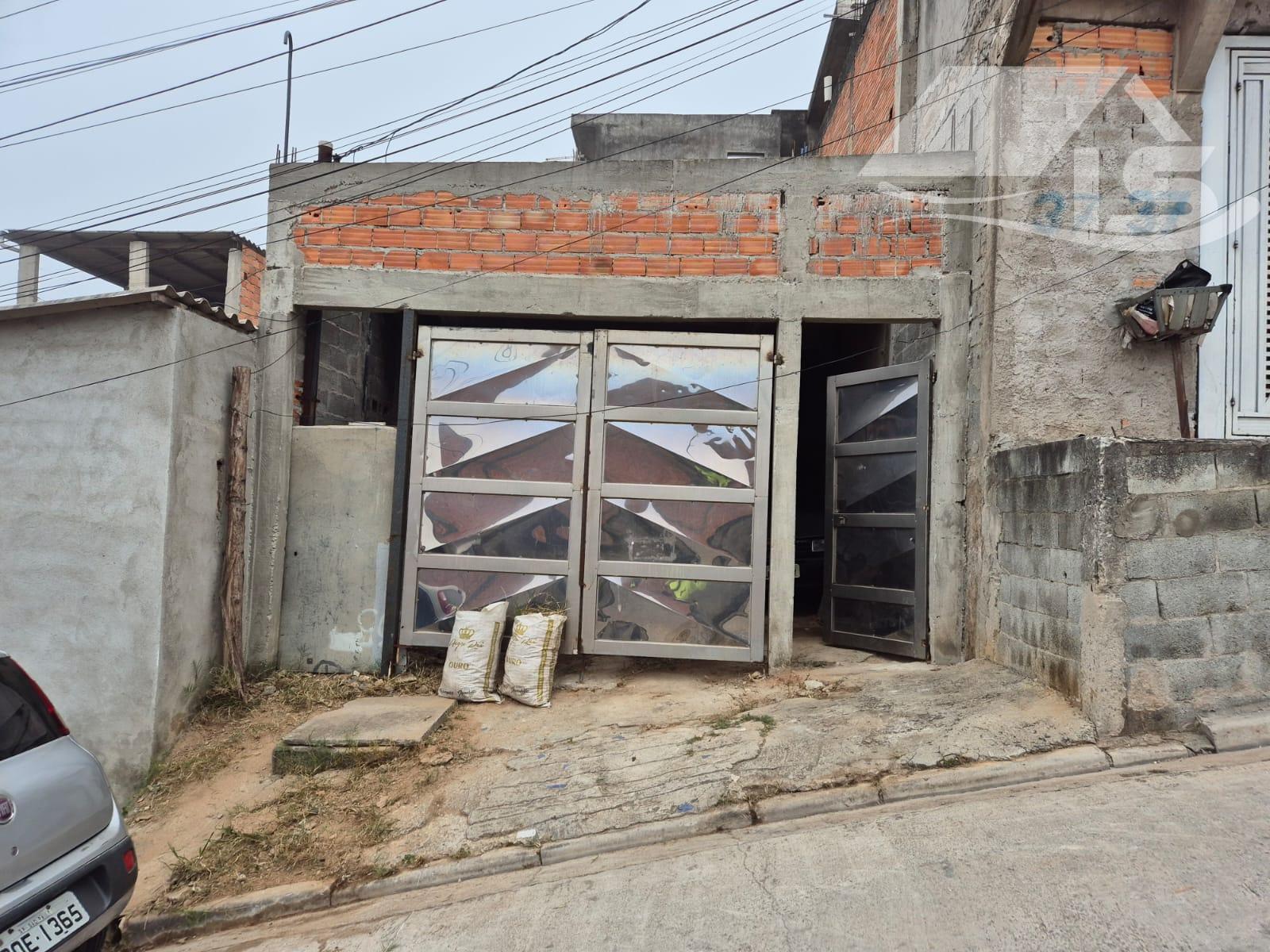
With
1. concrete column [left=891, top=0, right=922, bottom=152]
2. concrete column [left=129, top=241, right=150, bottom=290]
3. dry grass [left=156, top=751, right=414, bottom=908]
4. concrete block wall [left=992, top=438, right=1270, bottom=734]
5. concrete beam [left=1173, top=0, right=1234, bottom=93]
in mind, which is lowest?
dry grass [left=156, top=751, right=414, bottom=908]

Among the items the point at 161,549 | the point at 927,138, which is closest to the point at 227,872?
the point at 161,549

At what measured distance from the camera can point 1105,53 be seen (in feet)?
17.3

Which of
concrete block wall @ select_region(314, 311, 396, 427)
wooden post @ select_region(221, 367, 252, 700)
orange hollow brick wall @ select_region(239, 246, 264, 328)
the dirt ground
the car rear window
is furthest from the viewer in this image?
orange hollow brick wall @ select_region(239, 246, 264, 328)

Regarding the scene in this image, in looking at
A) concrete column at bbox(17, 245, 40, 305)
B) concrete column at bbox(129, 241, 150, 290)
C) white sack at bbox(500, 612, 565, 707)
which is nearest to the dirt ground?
white sack at bbox(500, 612, 565, 707)

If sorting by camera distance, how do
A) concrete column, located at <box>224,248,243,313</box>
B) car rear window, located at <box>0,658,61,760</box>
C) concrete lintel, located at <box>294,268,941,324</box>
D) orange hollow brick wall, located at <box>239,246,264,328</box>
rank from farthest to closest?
orange hollow brick wall, located at <box>239,246,264,328</box>
concrete column, located at <box>224,248,243,313</box>
concrete lintel, located at <box>294,268,941,324</box>
car rear window, located at <box>0,658,61,760</box>

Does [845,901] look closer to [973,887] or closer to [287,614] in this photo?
[973,887]

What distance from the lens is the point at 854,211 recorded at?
5.60 meters

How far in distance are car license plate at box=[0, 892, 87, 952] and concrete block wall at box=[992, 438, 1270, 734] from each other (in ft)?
15.2

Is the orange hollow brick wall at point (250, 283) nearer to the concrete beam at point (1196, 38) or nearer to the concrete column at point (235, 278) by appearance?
the concrete column at point (235, 278)

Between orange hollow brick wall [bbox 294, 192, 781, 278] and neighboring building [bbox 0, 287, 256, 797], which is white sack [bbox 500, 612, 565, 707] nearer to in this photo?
neighboring building [bbox 0, 287, 256, 797]

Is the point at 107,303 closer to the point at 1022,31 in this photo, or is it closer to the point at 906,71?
the point at 1022,31

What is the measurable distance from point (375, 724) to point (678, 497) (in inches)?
97.5

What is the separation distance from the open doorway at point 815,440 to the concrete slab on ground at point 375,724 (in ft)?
10.8

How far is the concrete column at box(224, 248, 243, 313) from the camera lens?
11273mm
